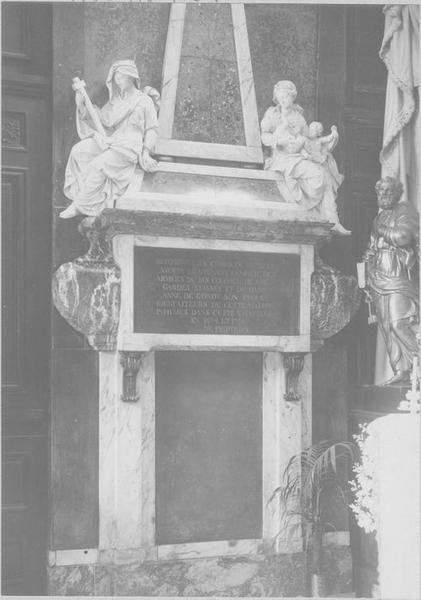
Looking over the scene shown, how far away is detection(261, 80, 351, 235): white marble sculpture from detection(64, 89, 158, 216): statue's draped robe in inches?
34.9

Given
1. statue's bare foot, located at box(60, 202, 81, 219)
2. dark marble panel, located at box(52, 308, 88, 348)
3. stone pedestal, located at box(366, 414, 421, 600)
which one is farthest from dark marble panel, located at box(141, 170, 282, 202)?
stone pedestal, located at box(366, 414, 421, 600)

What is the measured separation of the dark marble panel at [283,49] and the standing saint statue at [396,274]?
0.92 m

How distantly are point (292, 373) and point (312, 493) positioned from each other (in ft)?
2.69

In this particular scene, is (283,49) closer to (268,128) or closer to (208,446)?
(268,128)

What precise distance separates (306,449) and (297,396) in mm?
372

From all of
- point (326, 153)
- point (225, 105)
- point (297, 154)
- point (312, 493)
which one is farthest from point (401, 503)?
point (225, 105)

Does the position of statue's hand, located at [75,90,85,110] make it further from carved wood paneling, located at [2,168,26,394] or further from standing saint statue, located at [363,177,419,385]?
standing saint statue, located at [363,177,419,385]

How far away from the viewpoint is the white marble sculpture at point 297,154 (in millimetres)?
6445

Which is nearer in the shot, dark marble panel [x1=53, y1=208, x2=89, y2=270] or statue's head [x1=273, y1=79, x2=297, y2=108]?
dark marble panel [x1=53, y1=208, x2=89, y2=270]

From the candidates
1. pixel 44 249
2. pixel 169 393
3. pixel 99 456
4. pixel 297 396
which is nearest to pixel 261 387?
pixel 297 396

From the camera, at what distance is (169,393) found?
20.6ft

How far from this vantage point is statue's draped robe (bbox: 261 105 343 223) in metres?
6.45

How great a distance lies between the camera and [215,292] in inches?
247

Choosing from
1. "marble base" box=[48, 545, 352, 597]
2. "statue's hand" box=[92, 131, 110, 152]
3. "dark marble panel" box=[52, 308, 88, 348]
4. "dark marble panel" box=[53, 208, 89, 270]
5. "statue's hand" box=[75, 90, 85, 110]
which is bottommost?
"marble base" box=[48, 545, 352, 597]
